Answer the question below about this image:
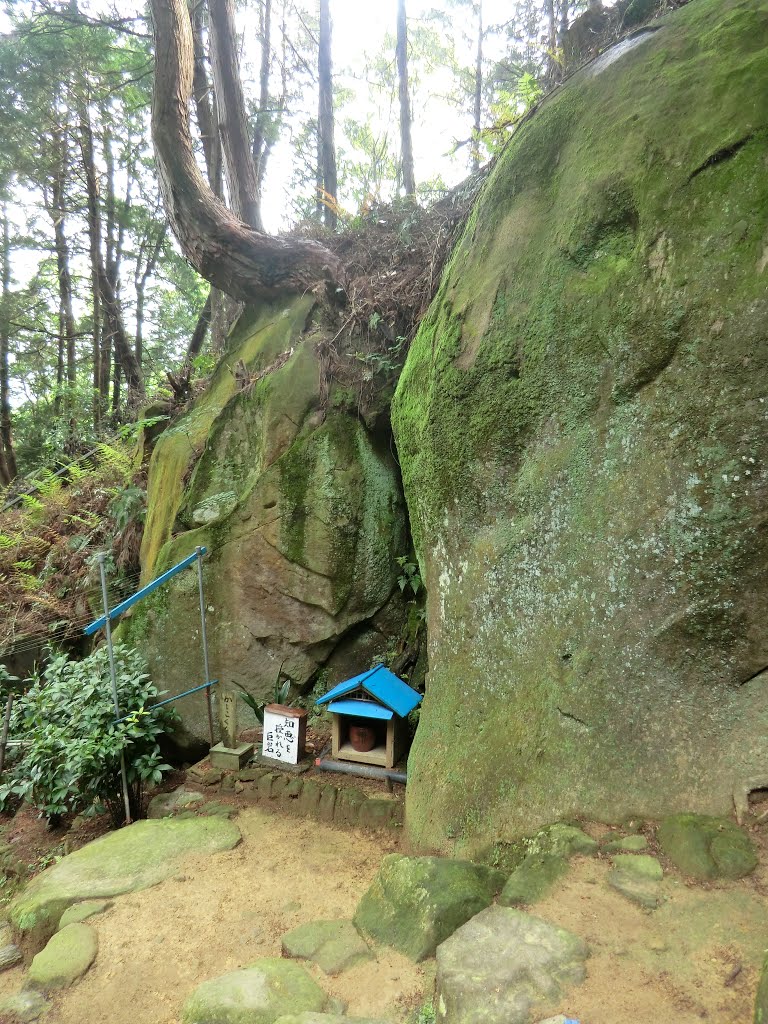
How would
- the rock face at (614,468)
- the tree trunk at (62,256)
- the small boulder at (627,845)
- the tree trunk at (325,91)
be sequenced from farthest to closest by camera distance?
the tree trunk at (62,256)
the tree trunk at (325,91)
the rock face at (614,468)
the small boulder at (627,845)

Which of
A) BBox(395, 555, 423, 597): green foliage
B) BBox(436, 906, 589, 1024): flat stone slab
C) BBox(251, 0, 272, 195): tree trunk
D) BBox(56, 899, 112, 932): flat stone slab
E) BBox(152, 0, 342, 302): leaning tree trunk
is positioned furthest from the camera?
BBox(251, 0, 272, 195): tree trunk

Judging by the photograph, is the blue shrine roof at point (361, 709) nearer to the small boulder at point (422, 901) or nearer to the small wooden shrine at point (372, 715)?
the small wooden shrine at point (372, 715)

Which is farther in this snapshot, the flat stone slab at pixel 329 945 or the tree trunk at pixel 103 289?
A: the tree trunk at pixel 103 289

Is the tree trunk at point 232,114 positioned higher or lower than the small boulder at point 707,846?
higher

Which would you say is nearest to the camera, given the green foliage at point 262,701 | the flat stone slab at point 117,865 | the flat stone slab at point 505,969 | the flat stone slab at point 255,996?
the flat stone slab at point 505,969

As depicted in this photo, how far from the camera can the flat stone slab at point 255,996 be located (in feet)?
7.75

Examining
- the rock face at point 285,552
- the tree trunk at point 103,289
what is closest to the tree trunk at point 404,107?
the tree trunk at point 103,289

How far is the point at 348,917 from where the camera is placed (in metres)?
3.16

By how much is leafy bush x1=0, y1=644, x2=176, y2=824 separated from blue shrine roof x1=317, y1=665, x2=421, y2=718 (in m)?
1.75

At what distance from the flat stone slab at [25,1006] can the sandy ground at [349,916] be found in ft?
0.26

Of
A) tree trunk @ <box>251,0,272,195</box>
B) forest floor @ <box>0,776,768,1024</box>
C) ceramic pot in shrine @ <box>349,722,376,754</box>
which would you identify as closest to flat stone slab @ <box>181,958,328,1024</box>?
forest floor @ <box>0,776,768,1024</box>

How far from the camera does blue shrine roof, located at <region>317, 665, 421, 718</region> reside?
14.3ft

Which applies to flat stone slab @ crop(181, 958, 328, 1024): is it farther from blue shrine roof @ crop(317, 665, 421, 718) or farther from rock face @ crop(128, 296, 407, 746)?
rock face @ crop(128, 296, 407, 746)

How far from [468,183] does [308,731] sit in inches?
252
